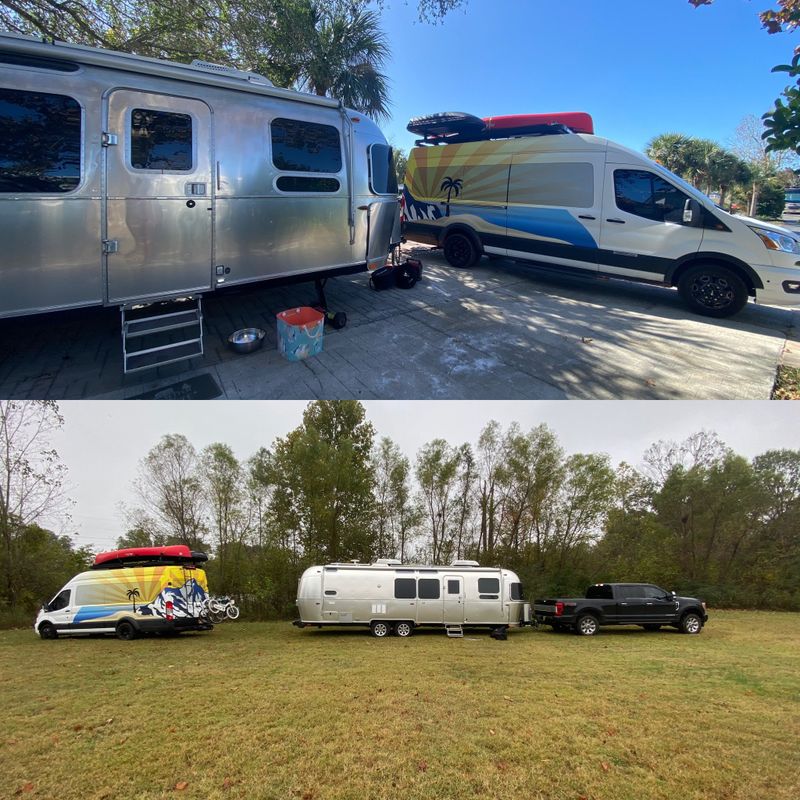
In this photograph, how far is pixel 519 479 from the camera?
18453 mm

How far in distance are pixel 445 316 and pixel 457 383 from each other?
2490mm

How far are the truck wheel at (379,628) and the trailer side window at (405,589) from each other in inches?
24.5

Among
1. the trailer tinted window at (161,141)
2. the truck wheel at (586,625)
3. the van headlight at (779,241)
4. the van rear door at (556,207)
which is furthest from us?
the truck wheel at (586,625)

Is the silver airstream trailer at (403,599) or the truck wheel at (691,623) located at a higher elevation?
the silver airstream trailer at (403,599)

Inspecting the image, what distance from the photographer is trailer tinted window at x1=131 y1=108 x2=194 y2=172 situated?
571 cm

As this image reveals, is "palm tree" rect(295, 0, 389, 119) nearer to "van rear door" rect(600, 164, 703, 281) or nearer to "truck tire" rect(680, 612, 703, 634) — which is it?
"van rear door" rect(600, 164, 703, 281)

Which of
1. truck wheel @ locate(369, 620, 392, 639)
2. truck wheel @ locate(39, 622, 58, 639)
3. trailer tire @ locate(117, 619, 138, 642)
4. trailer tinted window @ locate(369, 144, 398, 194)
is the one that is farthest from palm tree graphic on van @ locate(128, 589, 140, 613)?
trailer tinted window @ locate(369, 144, 398, 194)

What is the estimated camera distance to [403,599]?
34.8ft

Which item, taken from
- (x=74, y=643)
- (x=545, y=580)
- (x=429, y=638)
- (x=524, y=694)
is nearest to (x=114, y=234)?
(x=524, y=694)

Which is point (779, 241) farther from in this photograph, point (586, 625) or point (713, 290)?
point (586, 625)

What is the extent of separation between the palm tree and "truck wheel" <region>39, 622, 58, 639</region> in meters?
14.5

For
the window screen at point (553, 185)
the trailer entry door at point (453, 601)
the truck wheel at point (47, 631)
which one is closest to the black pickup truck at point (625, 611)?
the trailer entry door at point (453, 601)

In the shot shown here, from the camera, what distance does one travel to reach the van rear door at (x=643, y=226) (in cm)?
865

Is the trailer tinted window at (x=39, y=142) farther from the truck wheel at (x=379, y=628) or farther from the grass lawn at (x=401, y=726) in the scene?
the truck wheel at (x=379, y=628)
